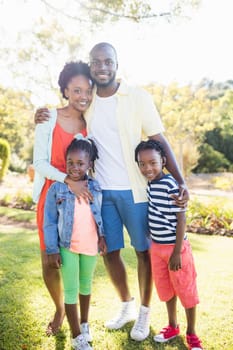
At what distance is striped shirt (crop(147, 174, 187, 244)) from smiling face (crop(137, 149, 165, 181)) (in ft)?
0.14

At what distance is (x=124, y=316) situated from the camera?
3145 mm

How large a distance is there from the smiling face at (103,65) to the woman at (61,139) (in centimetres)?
7

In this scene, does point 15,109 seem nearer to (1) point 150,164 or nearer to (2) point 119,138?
(2) point 119,138

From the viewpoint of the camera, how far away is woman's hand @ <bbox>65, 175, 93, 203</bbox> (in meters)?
2.62

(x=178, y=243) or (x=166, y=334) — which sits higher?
(x=178, y=243)

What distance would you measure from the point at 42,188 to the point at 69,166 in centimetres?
29

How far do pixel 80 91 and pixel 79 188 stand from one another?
0.67m

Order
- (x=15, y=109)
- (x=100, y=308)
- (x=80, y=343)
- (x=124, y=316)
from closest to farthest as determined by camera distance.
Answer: (x=80, y=343), (x=124, y=316), (x=100, y=308), (x=15, y=109)

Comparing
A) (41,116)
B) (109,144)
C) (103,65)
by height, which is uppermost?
(103,65)

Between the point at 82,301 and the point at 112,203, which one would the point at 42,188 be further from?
the point at 82,301

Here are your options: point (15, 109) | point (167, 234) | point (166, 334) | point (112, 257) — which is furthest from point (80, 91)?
point (15, 109)

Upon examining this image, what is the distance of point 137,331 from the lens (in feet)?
9.55

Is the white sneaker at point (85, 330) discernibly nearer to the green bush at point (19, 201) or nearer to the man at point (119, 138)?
the man at point (119, 138)

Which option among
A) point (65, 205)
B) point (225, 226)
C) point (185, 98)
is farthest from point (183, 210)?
point (185, 98)
